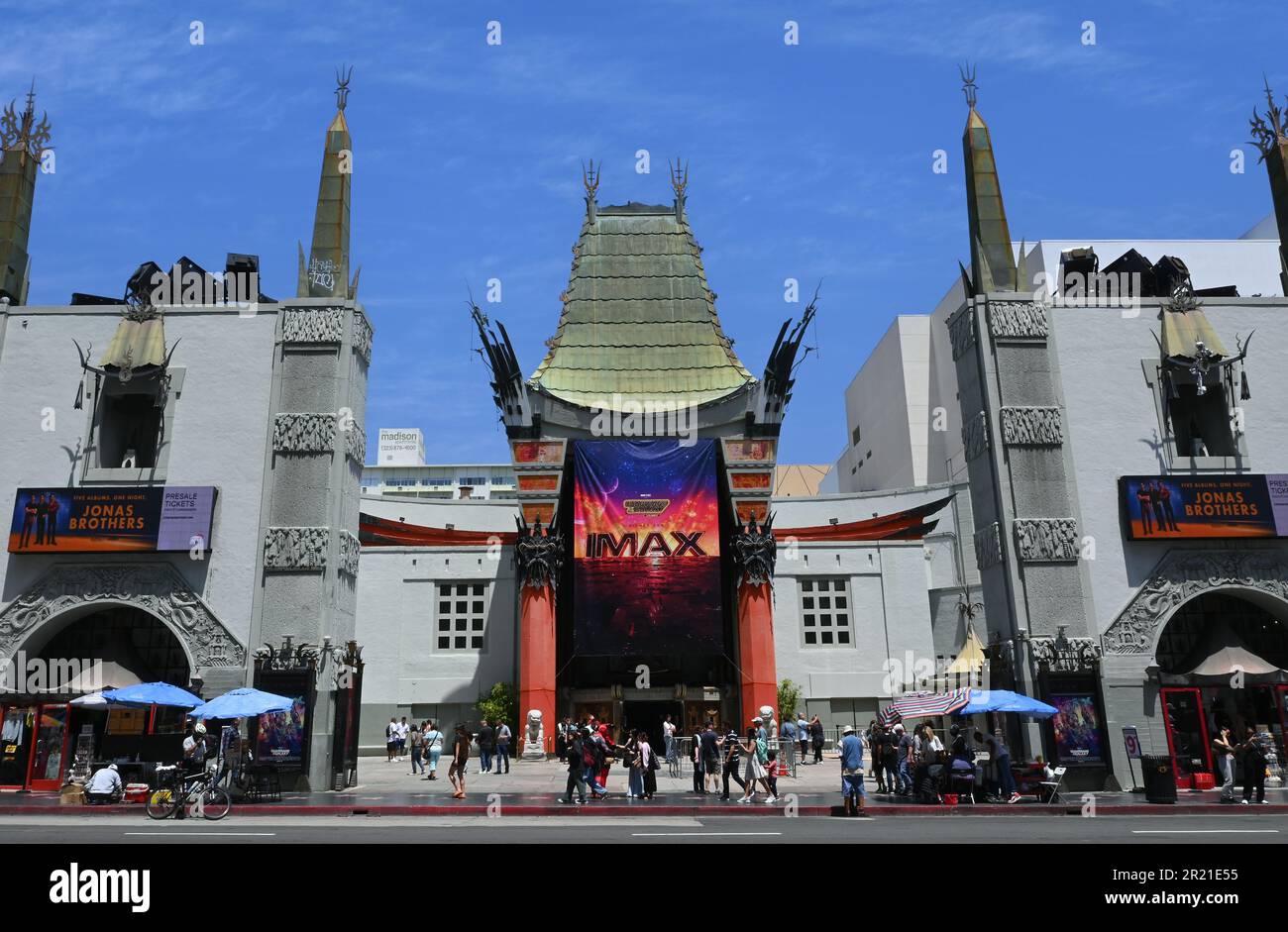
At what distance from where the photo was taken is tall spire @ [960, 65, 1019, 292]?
93.5 feet

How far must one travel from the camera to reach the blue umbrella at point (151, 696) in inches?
881

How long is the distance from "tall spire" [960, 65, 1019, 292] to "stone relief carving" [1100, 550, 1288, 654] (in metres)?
8.70

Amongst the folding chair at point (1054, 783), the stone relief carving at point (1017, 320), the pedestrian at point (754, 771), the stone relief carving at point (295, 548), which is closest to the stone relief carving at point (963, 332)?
the stone relief carving at point (1017, 320)

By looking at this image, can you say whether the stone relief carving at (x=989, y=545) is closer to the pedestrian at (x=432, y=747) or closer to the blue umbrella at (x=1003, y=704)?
the blue umbrella at (x=1003, y=704)

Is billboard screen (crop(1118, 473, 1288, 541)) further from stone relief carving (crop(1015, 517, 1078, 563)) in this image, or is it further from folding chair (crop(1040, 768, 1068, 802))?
folding chair (crop(1040, 768, 1068, 802))

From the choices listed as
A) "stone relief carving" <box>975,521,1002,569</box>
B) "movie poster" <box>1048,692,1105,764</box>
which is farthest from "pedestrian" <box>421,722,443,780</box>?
"movie poster" <box>1048,692,1105,764</box>

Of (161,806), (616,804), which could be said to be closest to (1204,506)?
(616,804)

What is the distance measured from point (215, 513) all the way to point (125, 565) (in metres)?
2.60

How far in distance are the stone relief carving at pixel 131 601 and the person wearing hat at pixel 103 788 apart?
146 inches

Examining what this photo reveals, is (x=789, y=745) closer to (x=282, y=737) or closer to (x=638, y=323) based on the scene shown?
(x=282, y=737)

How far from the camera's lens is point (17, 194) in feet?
95.8

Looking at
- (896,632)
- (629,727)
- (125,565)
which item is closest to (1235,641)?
(896,632)
